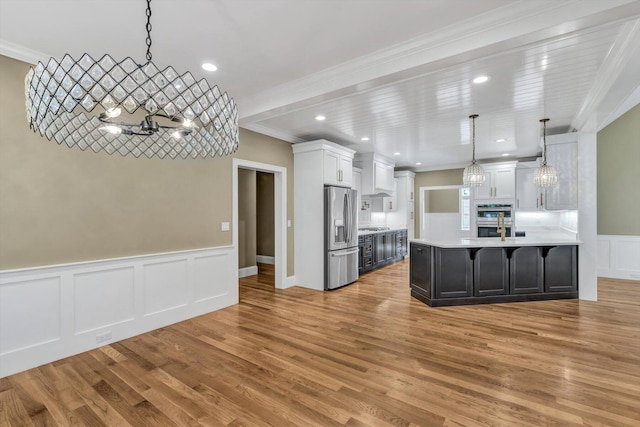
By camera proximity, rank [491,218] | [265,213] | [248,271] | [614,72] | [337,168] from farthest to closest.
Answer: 1. [265,213]
2. [491,218]
3. [248,271]
4. [337,168]
5. [614,72]

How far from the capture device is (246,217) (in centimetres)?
677

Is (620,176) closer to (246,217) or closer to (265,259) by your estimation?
(246,217)

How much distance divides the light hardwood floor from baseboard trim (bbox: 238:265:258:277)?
245 centimetres

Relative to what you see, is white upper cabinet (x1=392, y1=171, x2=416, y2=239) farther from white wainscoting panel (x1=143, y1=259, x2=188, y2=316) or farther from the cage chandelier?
the cage chandelier

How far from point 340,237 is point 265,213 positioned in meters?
2.90

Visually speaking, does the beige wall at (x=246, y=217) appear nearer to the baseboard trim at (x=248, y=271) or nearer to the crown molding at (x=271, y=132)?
the baseboard trim at (x=248, y=271)

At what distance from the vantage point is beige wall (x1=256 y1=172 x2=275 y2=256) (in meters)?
7.68

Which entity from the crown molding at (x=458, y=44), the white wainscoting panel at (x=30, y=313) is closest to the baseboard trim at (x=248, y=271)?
the white wainscoting panel at (x=30, y=313)

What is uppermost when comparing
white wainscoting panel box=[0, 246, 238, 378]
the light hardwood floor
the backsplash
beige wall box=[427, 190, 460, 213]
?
beige wall box=[427, 190, 460, 213]

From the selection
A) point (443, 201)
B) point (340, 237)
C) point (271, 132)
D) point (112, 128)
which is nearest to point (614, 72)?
point (340, 237)

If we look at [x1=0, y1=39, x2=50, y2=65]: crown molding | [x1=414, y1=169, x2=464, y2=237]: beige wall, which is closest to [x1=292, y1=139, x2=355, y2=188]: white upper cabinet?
[x1=0, y1=39, x2=50, y2=65]: crown molding

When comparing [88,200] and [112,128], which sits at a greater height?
[112,128]

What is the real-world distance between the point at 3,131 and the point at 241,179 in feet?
13.7

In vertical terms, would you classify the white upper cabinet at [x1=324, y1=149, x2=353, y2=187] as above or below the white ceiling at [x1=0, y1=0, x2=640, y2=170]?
below
